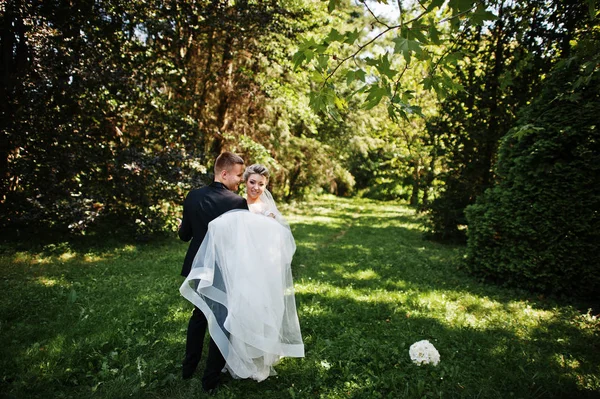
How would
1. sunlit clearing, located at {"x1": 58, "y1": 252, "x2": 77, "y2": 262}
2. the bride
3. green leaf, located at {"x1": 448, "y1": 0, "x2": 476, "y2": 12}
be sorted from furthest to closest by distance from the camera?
1. sunlit clearing, located at {"x1": 58, "y1": 252, "x2": 77, "y2": 262}
2. the bride
3. green leaf, located at {"x1": 448, "y1": 0, "x2": 476, "y2": 12}

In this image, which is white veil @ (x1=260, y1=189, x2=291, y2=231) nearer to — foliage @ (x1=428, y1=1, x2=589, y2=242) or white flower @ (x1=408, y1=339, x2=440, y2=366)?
white flower @ (x1=408, y1=339, x2=440, y2=366)

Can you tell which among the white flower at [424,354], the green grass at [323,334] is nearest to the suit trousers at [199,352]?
the green grass at [323,334]

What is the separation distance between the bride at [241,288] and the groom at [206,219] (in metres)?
0.21

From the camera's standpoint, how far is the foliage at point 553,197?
5.70m

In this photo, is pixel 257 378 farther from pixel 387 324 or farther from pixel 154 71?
pixel 154 71

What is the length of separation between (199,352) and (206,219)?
1547 mm

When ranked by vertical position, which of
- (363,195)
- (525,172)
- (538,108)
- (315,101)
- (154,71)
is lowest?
(363,195)

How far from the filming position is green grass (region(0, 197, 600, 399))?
11.1 feet

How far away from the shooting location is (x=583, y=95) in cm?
582

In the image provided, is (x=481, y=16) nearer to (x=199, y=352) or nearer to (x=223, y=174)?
(x=223, y=174)

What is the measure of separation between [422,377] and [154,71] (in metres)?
9.56

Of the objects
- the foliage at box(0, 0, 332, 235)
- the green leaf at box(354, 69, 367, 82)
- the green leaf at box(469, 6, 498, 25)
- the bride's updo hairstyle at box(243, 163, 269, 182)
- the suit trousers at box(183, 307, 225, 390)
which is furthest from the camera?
the foliage at box(0, 0, 332, 235)

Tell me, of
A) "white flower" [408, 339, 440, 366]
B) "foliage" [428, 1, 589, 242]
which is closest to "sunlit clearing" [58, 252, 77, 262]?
"white flower" [408, 339, 440, 366]

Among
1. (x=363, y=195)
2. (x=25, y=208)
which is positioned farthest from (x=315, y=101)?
(x=363, y=195)
